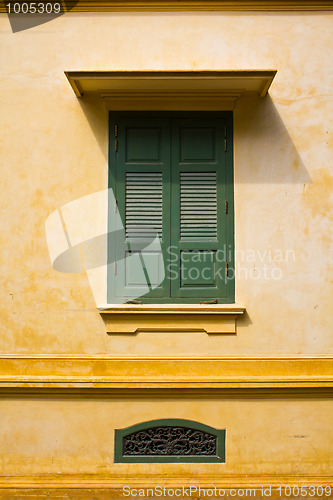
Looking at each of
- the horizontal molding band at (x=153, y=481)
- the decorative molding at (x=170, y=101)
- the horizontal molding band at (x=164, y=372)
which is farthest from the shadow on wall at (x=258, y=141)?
the horizontal molding band at (x=153, y=481)

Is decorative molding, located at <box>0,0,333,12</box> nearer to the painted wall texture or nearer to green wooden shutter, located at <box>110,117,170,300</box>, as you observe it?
the painted wall texture

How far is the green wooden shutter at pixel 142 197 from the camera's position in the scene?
12.0 feet

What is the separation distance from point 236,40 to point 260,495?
13.6 feet

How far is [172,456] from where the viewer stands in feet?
11.6

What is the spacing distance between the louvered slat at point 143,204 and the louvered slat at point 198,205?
9.0 inches

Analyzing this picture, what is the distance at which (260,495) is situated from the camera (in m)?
3.43

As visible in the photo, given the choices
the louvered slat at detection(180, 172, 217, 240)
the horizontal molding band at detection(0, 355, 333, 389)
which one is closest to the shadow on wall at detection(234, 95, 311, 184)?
the louvered slat at detection(180, 172, 217, 240)

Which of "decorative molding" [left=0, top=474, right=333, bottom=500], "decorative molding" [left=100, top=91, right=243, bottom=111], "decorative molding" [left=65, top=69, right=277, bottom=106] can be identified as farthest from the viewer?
"decorative molding" [left=100, top=91, right=243, bottom=111]

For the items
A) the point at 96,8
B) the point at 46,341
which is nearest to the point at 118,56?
the point at 96,8
